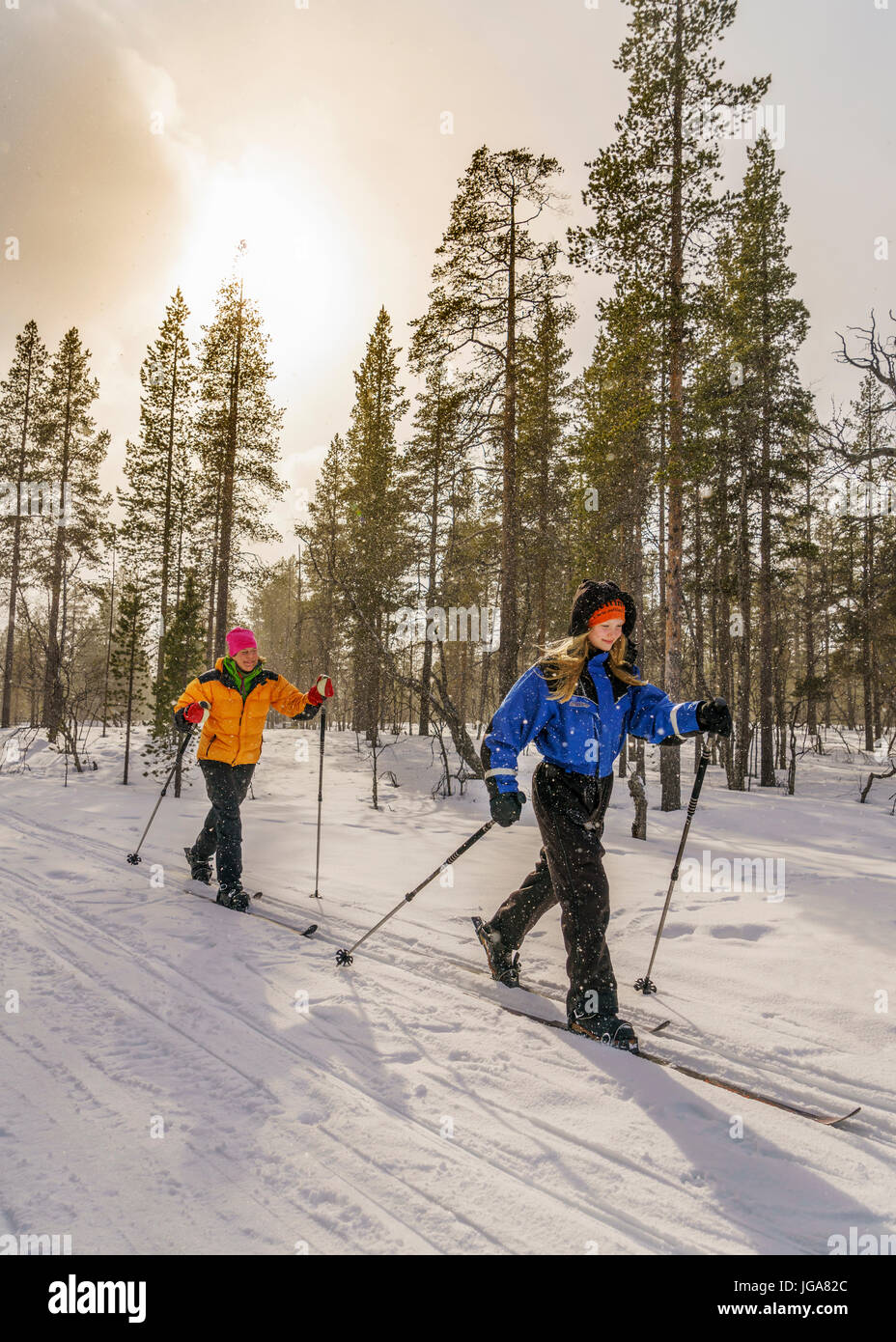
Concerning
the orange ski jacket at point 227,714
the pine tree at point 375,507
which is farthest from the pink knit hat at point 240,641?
the pine tree at point 375,507

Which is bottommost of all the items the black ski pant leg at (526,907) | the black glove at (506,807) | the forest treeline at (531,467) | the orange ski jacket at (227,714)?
the black ski pant leg at (526,907)

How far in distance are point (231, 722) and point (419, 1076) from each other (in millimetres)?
3712

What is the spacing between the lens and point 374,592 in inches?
819

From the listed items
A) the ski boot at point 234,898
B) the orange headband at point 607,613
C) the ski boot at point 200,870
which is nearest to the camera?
the orange headband at point 607,613

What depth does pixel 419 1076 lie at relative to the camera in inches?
119

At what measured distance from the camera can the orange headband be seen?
3744 millimetres

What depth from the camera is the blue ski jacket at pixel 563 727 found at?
361 cm

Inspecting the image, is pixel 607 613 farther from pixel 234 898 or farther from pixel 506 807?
pixel 234 898

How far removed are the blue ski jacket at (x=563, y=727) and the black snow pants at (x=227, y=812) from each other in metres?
2.94

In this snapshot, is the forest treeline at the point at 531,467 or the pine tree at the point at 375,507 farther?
the pine tree at the point at 375,507

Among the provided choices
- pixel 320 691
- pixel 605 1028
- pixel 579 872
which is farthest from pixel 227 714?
pixel 605 1028

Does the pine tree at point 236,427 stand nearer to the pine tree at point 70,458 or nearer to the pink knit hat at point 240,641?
the pine tree at point 70,458

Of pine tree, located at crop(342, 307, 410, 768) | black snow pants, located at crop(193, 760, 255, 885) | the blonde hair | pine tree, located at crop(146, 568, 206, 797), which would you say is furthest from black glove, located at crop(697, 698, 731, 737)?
pine tree, located at crop(342, 307, 410, 768)
